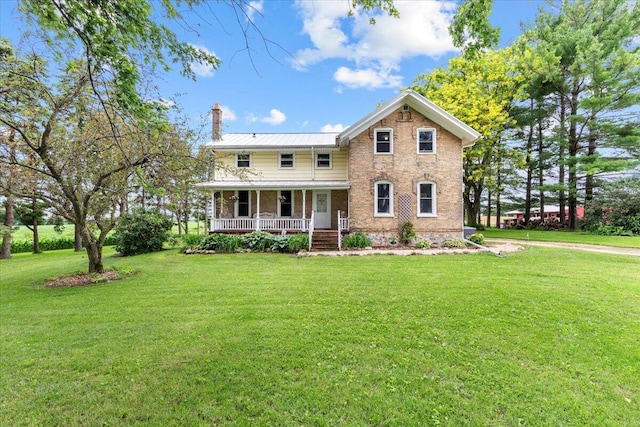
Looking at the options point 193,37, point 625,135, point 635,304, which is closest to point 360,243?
point 635,304

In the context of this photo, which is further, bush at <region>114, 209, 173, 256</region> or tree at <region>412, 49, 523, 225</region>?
tree at <region>412, 49, 523, 225</region>

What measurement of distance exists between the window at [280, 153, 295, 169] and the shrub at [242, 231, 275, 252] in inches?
202

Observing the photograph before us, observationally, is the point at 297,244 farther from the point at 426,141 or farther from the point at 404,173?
the point at 426,141

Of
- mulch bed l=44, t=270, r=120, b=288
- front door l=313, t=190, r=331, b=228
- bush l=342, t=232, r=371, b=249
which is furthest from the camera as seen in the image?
front door l=313, t=190, r=331, b=228

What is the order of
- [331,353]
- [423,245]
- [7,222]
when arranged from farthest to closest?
1. [7,222]
2. [423,245]
3. [331,353]

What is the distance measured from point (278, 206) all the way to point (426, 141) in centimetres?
918

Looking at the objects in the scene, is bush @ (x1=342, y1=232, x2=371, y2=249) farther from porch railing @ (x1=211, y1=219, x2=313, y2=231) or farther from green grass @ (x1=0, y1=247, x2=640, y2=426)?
green grass @ (x1=0, y1=247, x2=640, y2=426)

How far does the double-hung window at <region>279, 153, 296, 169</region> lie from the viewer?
717 inches

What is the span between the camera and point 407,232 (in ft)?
49.3

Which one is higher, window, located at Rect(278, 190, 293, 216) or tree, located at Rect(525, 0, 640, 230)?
tree, located at Rect(525, 0, 640, 230)

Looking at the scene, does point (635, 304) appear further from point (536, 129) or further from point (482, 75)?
point (536, 129)

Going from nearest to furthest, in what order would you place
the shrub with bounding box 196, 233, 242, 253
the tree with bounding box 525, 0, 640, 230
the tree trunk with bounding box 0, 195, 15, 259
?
1. the shrub with bounding box 196, 233, 242, 253
2. the tree trunk with bounding box 0, 195, 15, 259
3. the tree with bounding box 525, 0, 640, 230

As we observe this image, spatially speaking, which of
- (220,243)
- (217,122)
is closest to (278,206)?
(220,243)

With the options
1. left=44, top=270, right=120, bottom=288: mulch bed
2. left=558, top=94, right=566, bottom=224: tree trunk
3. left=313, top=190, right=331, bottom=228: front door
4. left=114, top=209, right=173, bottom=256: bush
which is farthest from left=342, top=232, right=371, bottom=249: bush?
left=558, top=94, right=566, bottom=224: tree trunk
